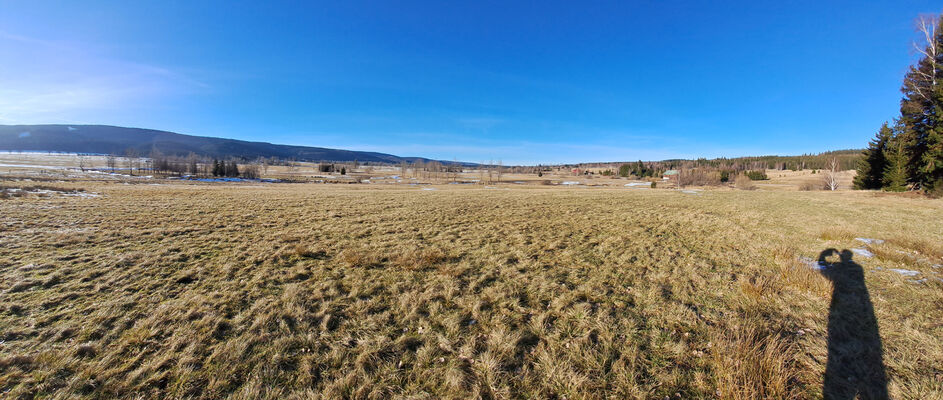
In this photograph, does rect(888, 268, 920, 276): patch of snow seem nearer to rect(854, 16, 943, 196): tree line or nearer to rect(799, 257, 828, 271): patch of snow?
rect(799, 257, 828, 271): patch of snow

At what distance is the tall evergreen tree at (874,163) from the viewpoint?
4131 cm

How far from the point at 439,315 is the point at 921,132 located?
51251 mm

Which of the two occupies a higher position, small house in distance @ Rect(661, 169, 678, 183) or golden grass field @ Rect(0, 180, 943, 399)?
small house in distance @ Rect(661, 169, 678, 183)

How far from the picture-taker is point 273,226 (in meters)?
12.7

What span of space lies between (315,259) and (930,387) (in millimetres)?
11308

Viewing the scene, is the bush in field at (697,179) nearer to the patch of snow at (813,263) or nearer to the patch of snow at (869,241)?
the patch of snow at (869,241)

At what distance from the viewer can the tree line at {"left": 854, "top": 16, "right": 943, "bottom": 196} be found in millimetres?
23578

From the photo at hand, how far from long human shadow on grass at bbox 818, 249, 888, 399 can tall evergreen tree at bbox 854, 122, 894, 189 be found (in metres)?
58.9

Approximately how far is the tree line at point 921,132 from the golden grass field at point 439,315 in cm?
2549

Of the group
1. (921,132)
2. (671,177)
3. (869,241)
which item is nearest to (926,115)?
(921,132)

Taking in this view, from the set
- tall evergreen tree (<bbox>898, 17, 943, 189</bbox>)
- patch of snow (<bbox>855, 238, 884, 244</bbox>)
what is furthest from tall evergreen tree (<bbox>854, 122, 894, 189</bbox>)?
patch of snow (<bbox>855, 238, 884, 244</bbox>)

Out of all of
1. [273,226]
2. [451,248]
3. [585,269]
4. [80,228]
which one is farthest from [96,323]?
[80,228]

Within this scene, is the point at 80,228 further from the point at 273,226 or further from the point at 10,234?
the point at 273,226

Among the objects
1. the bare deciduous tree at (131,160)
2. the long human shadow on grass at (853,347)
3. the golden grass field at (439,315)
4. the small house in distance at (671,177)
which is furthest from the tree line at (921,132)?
the bare deciduous tree at (131,160)
